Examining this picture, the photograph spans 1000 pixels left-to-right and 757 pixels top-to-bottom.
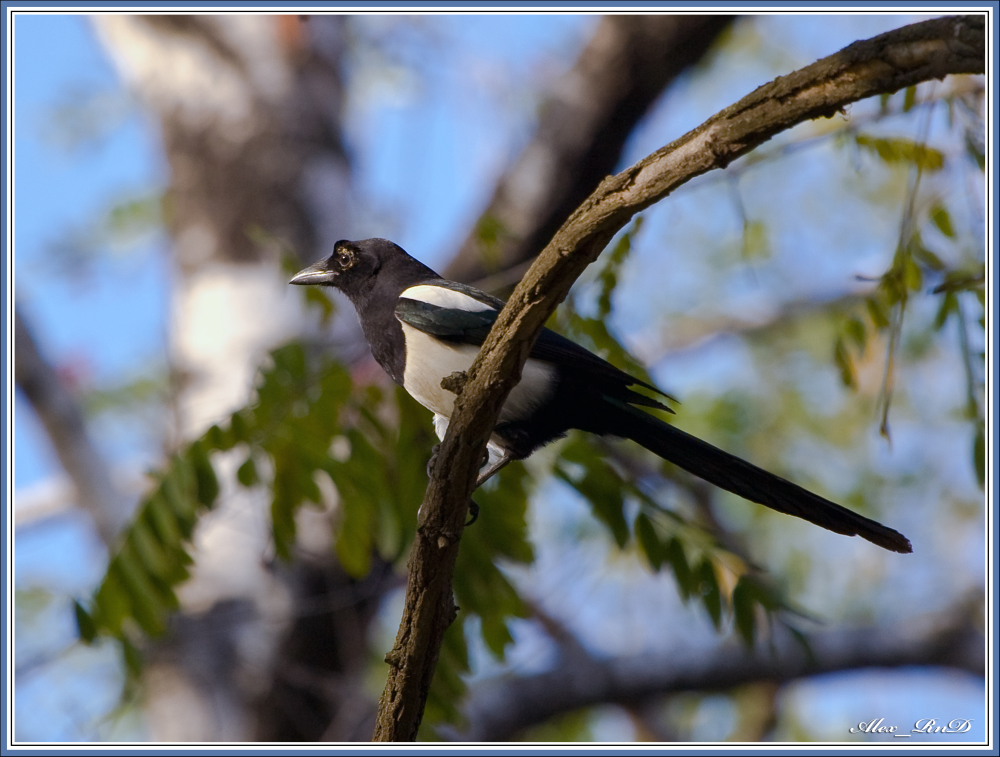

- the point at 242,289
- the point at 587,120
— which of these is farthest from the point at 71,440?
the point at 587,120

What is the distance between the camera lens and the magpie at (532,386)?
129 inches

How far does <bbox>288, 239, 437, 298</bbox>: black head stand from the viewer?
402 cm

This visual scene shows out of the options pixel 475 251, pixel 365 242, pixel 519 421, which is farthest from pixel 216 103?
pixel 519 421

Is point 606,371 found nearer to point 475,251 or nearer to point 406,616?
point 406,616

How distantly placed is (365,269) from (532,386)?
3.15ft

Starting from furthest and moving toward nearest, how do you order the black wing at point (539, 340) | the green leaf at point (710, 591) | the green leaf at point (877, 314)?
the green leaf at point (710, 591) < the green leaf at point (877, 314) < the black wing at point (539, 340)

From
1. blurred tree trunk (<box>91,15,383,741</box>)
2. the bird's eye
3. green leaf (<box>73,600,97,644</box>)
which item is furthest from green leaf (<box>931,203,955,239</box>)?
green leaf (<box>73,600,97,644</box>)

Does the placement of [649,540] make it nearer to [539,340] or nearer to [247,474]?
[539,340]

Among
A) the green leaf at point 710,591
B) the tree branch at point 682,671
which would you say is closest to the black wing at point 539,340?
the green leaf at point 710,591

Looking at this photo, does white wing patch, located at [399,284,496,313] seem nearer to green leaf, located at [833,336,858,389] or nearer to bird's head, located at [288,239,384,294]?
bird's head, located at [288,239,384,294]

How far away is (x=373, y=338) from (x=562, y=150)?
12.0ft

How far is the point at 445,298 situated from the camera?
3680 millimetres

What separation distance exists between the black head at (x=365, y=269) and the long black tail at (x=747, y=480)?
3.54 ft

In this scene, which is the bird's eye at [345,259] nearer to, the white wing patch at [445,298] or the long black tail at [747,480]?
the white wing patch at [445,298]
